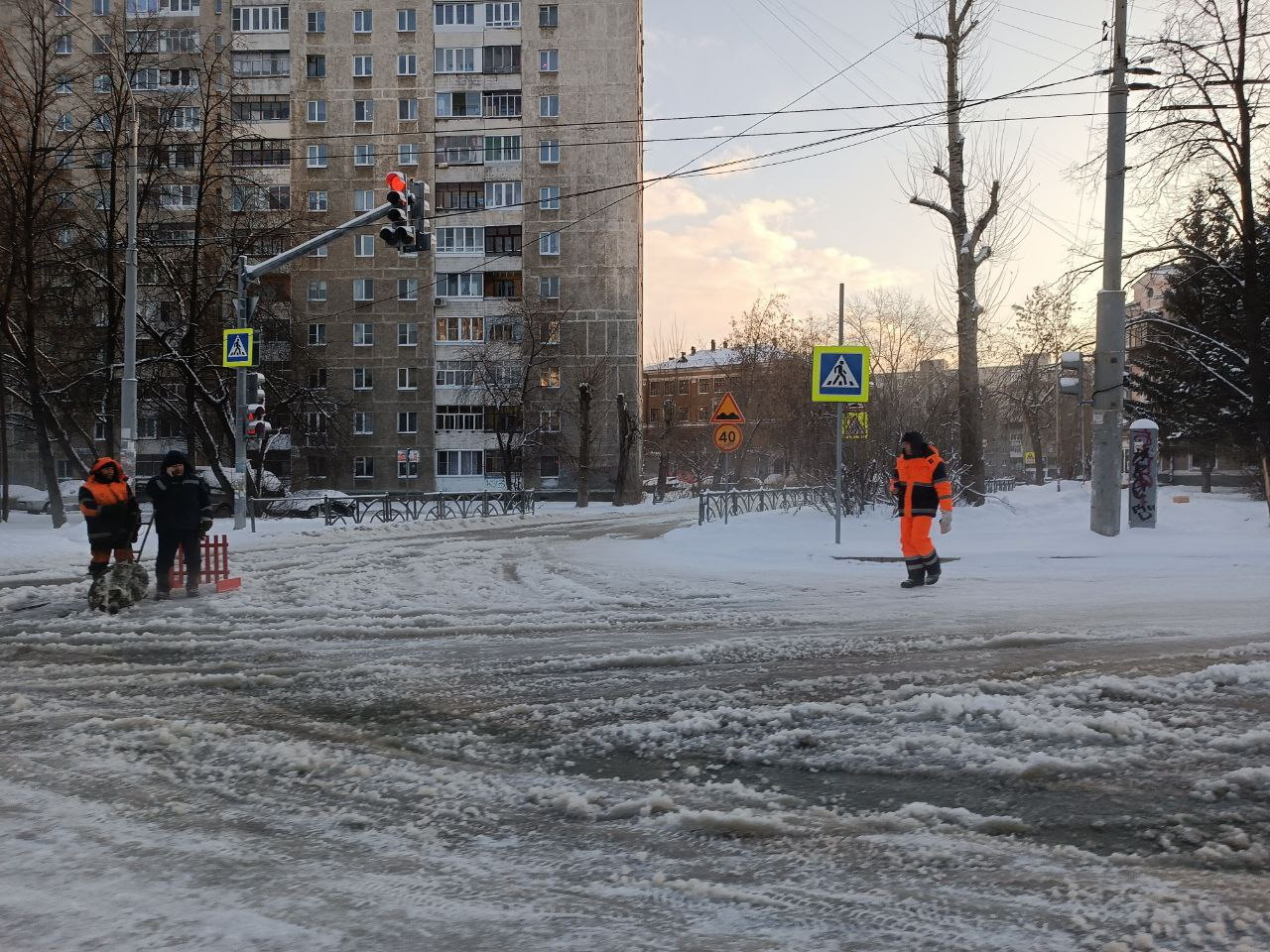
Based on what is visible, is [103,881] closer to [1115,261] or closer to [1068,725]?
[1068,725]

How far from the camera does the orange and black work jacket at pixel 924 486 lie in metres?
10.4

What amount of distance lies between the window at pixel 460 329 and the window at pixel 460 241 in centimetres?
403

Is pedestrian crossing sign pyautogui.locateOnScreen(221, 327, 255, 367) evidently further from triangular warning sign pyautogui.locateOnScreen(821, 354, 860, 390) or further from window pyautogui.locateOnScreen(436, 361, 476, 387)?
window pyautogui.locateOnScreen(436, 361, 476, 387)

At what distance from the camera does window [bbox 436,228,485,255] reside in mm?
55406

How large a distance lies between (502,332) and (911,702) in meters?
50.8

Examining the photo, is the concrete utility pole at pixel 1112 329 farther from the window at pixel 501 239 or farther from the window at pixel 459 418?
the window at pixel 459 418

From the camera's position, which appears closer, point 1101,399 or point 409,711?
point 409,711

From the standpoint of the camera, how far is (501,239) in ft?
182

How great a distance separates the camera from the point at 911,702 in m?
5.23

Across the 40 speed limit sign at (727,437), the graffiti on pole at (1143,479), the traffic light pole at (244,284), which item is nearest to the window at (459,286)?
the traffic light pole at (244,284)

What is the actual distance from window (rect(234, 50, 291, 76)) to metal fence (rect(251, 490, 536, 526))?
117ft

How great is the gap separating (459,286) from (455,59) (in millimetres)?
13309

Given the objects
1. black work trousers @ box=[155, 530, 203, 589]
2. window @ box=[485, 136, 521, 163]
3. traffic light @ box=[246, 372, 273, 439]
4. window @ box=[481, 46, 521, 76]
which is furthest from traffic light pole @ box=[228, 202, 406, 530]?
window @ box=[481, 46, 521, 76]

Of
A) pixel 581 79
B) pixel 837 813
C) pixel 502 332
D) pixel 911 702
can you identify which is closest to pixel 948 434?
pixel 911 702
